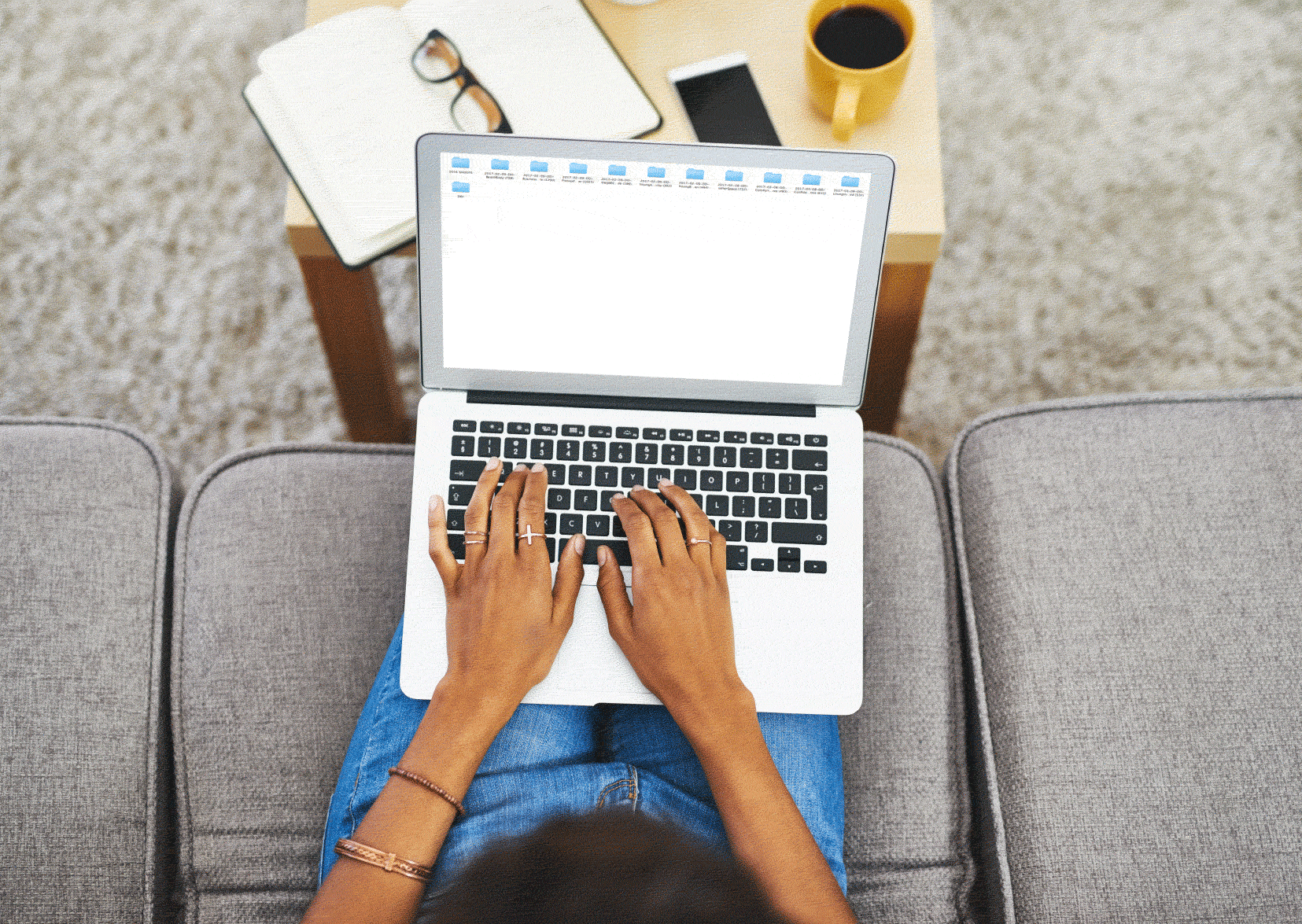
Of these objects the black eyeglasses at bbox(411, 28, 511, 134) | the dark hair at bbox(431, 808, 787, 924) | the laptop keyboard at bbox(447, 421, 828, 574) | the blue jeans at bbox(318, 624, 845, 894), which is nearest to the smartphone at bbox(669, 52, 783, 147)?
the black eyeglasses at bbox(411, 28, 511, 134)

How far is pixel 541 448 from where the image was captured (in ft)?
3.12

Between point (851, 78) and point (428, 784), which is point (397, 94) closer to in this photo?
point (851, 78)

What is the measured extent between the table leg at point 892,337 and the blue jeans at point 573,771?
0.43m

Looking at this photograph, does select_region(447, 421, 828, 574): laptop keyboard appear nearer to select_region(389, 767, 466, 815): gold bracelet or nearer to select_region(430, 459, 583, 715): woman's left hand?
select_region(430, 459, 583, 715): woman's left hand

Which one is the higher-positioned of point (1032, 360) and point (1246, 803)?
point (1246, 803)

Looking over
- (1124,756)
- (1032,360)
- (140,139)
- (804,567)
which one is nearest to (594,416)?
(804,567)

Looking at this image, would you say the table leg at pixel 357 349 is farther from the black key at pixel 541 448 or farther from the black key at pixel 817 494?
the black key at pixel 817 494

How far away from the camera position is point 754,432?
0.96 m

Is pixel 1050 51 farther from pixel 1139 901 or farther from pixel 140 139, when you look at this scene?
pixel 140 139

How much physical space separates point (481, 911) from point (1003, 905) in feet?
1.65

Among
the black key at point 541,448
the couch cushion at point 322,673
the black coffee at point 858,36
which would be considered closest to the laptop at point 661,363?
the black key at point 541,448

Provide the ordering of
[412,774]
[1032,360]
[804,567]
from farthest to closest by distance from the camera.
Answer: [1032,360] → [804,567] → [412,774]

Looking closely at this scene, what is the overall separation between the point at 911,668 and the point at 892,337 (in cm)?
39

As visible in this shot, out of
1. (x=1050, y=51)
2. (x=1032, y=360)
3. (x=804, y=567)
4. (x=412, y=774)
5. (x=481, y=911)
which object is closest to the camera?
(x=481, y=911)
